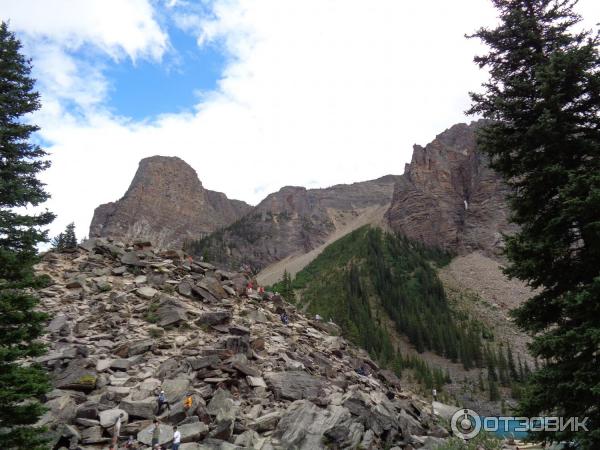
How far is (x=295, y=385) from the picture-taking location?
2112cm

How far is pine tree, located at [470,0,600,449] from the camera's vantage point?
11047mm

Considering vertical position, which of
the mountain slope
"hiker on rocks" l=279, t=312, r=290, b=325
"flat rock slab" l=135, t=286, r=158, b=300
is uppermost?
"flat rock slab" l=135, t=286, r=158, b=300

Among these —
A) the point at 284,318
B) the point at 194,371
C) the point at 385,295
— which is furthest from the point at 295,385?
the point at 385,295

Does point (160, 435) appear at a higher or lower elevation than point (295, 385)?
higher

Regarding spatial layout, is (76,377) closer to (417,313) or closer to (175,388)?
(175,388)

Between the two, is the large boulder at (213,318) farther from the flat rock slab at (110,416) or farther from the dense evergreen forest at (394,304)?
the dense evergreen forest at (394,304)

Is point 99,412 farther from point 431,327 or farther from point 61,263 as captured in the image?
point 431,327

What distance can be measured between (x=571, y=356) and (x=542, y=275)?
2.35m

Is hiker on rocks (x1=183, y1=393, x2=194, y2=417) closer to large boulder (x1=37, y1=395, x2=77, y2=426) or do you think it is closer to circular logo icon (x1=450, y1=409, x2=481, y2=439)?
large boulder (x1=37, y1=395, x2=77, y2=426)

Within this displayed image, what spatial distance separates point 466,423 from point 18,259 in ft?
71.3

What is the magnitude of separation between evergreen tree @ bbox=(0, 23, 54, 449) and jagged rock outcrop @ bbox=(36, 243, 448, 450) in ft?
6.63

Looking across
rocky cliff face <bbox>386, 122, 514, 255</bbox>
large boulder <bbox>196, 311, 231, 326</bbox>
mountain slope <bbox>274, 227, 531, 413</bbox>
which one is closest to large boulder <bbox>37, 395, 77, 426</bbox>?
large boulder <bbox>196, 311, 231, 326</bbox>

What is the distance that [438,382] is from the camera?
288 feet

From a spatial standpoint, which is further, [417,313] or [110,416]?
[417,313]
